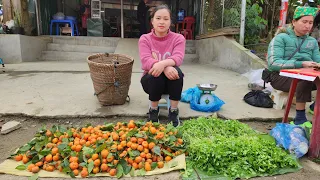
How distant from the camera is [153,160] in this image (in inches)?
75.7

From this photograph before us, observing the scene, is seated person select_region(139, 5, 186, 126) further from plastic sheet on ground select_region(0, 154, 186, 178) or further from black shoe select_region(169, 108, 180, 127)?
plastic sheet on ground select_region(0, 154, 186, 178)

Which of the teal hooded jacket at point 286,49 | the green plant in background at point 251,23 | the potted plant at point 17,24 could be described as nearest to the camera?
the teal hooded jacket at point 286,49

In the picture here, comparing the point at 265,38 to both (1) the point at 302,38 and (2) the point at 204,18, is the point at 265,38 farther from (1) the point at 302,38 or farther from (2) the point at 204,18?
(1) the point at 302,38

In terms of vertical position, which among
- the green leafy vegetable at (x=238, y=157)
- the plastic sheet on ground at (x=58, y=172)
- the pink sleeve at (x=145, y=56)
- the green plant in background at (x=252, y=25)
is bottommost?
the plastic sheet on ground at (x=58, y=172)

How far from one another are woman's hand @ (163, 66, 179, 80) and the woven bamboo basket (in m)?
0.67

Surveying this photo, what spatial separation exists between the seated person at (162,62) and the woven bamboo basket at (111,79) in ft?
1.28

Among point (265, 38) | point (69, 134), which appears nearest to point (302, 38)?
point (69, 134)

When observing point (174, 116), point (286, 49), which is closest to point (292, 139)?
point (174, 116)

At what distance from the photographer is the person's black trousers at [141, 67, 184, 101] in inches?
99.8

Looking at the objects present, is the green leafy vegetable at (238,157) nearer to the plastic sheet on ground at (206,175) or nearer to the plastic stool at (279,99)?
the plastic sheet on ground at (206,175)

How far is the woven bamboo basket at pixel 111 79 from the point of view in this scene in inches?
112

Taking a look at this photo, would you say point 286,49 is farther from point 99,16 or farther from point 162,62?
point 99,16

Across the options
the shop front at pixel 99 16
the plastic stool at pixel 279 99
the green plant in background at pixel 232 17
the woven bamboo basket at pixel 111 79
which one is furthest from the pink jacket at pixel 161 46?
the shop front at pixel 99 16

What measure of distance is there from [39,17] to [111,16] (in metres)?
3.64
